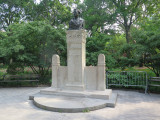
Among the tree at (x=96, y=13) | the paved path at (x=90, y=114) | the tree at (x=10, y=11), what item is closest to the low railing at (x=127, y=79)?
the paved path at (x=90, y=114)

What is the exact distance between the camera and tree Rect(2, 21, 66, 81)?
10.5 m

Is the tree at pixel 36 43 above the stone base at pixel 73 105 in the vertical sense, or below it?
above

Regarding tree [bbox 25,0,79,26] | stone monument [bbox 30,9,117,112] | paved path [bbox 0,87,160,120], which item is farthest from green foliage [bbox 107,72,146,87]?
tree [bbox 25,0,79,26]

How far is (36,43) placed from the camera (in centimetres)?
1132

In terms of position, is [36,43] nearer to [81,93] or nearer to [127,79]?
[81,93]

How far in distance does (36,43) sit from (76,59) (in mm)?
5578

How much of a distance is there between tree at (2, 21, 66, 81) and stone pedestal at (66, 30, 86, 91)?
3.55 metres

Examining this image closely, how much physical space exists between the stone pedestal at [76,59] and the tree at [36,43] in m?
3.55

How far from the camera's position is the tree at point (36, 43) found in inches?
412

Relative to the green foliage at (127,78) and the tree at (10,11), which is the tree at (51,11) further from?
the green foliage at (127,78)

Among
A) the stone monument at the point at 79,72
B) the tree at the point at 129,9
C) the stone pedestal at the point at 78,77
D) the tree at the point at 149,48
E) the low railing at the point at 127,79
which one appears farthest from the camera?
the tree at the point at 129,9

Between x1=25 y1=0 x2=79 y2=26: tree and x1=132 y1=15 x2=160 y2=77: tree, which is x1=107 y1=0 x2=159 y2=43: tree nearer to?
x1=25 y1=0 x2=79 y2=26: tree

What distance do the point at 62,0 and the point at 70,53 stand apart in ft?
56.6

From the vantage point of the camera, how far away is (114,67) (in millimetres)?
10969
